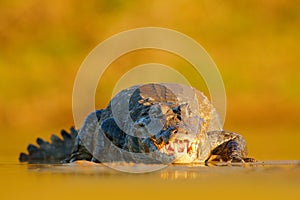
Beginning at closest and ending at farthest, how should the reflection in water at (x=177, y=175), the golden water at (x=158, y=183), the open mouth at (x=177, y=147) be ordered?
the golden water at (x=158, y=183), the reflection in water at (x=177, y=175), the open mouth at (x=177, y=147)

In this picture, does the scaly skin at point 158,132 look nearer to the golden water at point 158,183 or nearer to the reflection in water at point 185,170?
the reflection in water at point 185,170

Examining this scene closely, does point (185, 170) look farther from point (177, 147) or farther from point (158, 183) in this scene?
point (158, 183)

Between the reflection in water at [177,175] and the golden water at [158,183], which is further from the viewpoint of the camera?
the reflection in water at [177,175]

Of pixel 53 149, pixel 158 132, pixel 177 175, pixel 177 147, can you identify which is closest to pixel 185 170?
pixel 177 175

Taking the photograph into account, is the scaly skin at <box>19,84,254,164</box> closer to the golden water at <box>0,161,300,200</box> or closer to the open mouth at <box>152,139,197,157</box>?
the open mouth at <box>152,139,197,157</box>

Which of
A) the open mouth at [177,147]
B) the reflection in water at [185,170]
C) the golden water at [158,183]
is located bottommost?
the golden water at [158,183]

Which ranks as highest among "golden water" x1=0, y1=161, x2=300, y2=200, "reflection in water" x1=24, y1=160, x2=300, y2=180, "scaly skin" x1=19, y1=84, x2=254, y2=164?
"scaly skin" x1=19, y1=84, x2=254, y2=164

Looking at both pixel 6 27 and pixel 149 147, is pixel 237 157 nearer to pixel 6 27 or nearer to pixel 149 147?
pixel 149 147

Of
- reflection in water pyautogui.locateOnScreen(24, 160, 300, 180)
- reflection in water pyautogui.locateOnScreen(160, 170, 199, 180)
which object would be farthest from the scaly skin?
reflection in water pyautogui.locateOnScreen(160, 170, 199, 180)

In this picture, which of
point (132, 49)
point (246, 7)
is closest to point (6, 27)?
point (132, 49)

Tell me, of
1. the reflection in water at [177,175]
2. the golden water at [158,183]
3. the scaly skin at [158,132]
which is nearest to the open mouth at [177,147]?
the scaly skin at [158,132]

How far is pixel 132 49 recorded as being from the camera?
78.6 ft

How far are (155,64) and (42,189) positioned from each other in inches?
656

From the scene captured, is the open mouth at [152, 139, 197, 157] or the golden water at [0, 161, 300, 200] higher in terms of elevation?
the open mouth at [152, 139, 197, 157]
